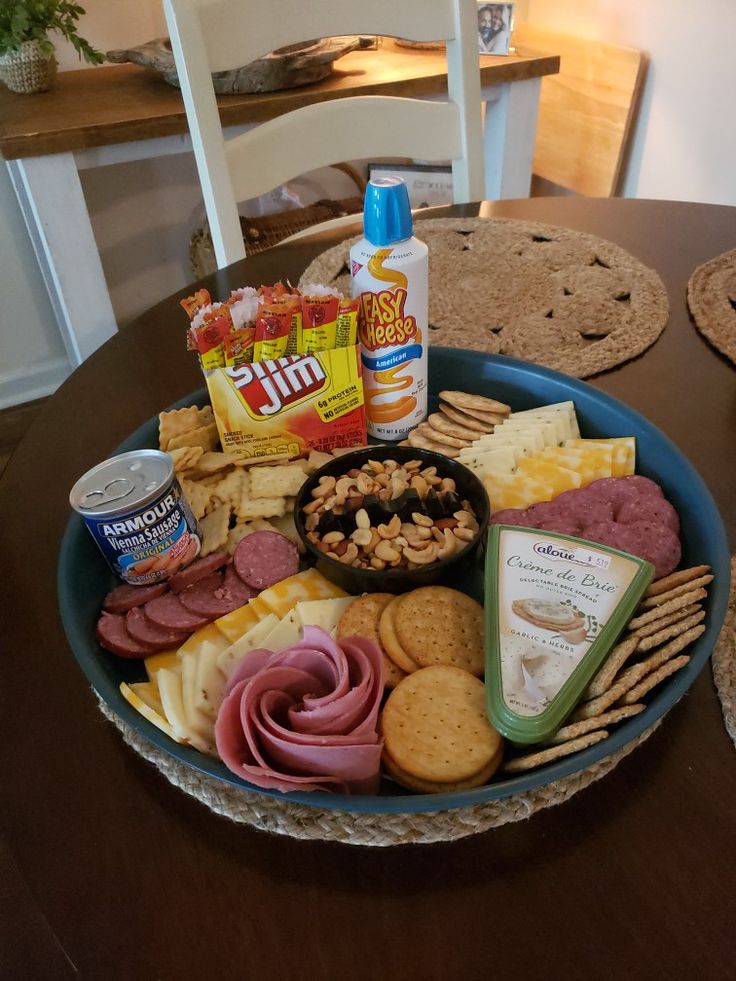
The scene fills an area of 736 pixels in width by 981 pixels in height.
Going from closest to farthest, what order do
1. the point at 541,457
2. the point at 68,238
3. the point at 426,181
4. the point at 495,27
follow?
1. the point at 541,457
2. the point at 68,238
3. the point at 495,27
4. the point at 426,181

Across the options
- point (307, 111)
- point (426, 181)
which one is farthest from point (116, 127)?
point (426, 181)

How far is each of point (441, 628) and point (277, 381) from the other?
310 mm

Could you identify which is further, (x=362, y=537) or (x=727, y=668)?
(x=362, y=537)

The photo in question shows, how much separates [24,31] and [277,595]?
174 cm

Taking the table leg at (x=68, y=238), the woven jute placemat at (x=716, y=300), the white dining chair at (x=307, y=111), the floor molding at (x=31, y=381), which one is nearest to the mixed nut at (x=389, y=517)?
the woven jute placemat at (x=716, y=300)

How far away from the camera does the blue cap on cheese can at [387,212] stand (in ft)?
2.23

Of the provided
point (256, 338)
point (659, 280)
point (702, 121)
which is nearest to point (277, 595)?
point (256, 338)

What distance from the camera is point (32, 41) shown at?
1.72 metres

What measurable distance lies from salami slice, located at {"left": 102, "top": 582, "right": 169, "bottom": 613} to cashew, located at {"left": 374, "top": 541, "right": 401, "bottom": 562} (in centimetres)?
19

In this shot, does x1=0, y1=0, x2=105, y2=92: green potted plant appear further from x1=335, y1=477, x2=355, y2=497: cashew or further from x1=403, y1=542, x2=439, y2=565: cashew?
x1=403, y1=542, x2=439, y2=565: cashew

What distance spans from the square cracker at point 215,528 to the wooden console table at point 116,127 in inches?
49.7

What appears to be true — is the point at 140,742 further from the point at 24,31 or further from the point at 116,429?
the point at 24,31

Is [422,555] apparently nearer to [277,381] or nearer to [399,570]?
[399,570]

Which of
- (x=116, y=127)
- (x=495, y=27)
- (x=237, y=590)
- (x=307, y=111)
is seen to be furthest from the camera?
(x=495, y=27)
